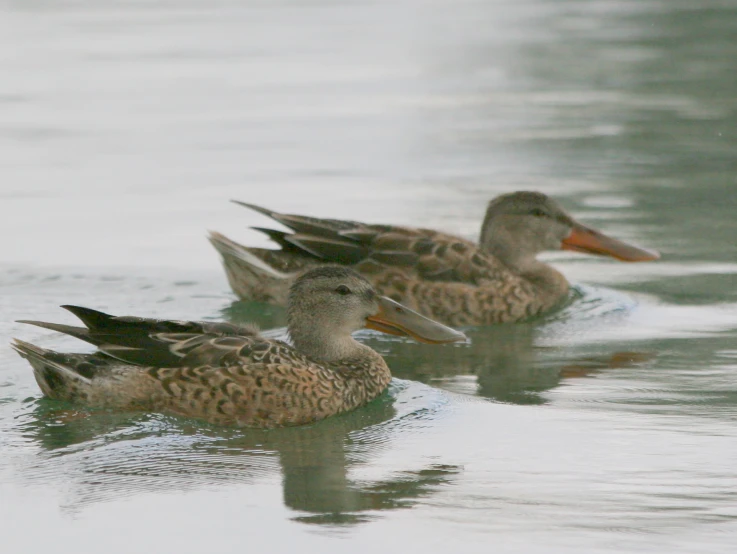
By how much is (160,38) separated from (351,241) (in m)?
10.9

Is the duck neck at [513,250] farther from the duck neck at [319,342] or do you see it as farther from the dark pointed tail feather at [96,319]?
the dark pointed tail feather at [96,319]

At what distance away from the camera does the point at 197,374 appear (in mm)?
7305

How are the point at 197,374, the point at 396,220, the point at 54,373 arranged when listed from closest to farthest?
the point at 197,374
the point at 54,373
the point at 396,220

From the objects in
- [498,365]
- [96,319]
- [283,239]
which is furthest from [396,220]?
[96,319]

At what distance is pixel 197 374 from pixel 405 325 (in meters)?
1.32

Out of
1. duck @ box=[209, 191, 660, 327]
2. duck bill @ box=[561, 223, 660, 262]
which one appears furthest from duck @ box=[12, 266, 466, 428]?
duck bill @ box=[561, 223, 660, 262]

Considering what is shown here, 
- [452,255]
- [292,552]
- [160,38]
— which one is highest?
[160,38]

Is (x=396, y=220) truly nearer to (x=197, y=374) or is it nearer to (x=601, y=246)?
(x=601, y=246)

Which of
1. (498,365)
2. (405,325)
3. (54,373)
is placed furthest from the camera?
(498,365)

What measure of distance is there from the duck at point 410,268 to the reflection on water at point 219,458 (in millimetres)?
2057

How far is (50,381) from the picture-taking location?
7.47 metres

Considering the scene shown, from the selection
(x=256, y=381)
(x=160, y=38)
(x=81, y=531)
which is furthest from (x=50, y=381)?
(x=160, y=38)

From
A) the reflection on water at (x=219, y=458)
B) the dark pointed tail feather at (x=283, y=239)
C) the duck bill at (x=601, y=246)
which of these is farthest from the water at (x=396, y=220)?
Answer: the dark pointed tail feather at (x=283, y=239)

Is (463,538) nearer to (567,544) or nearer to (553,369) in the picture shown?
(567,544)
